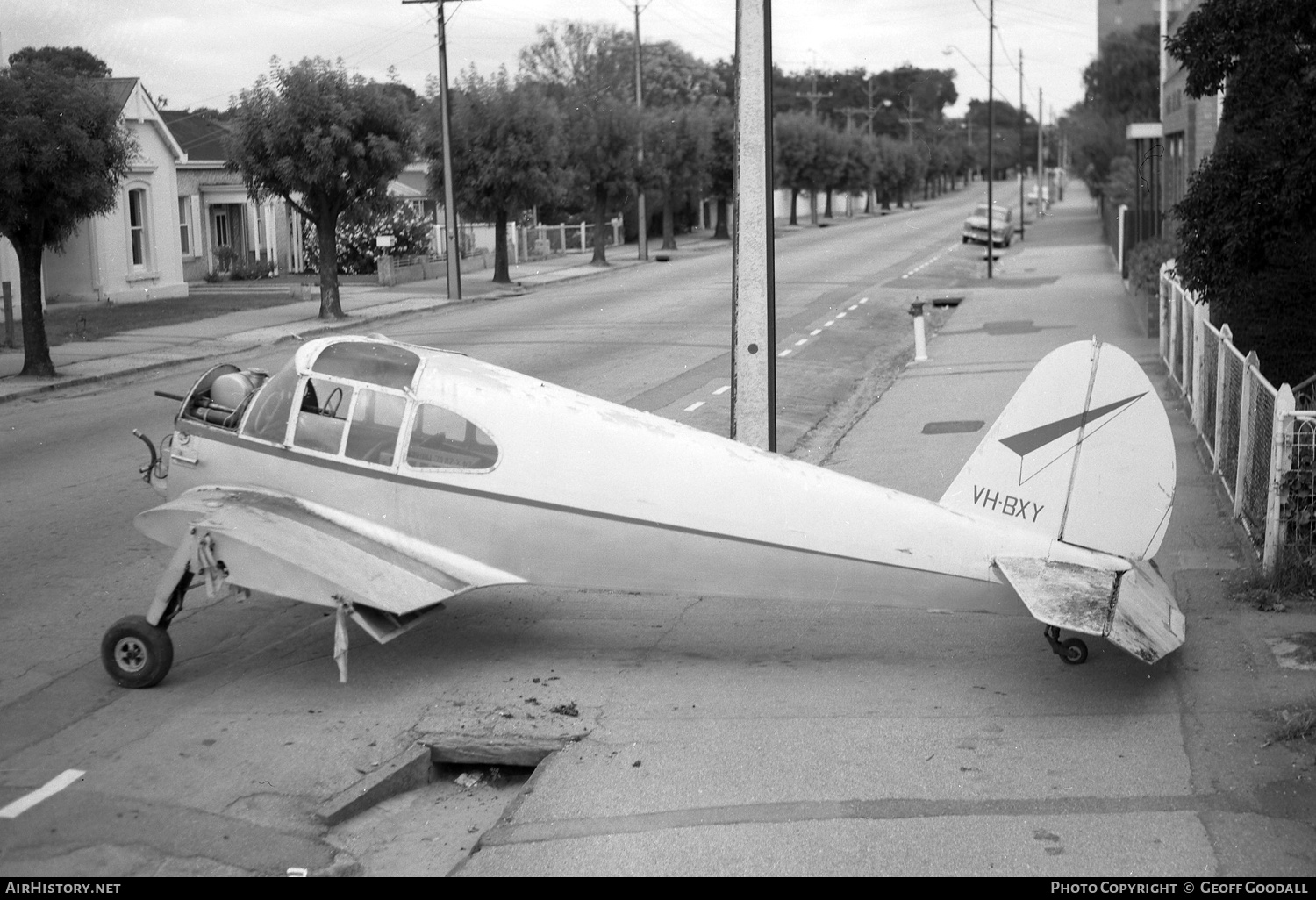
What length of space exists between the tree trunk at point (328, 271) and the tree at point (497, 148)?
9.89 metres

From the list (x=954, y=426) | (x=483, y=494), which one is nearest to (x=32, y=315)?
(x=954, y=426)

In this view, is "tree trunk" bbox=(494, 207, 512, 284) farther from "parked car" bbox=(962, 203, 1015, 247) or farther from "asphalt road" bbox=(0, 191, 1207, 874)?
"asphalt road" bbox=(0, 191, 1207, 874)

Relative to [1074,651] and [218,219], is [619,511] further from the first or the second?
[218,219]

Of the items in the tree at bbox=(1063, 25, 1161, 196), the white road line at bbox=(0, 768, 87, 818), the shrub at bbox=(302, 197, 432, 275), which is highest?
the tree at bbox=(1063, 25, 1161, 196)

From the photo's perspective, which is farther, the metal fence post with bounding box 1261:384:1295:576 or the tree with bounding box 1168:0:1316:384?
the tree with bounding box 1168:0:1316:384

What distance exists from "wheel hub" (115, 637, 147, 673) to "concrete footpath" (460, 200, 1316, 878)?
2780 millimetres

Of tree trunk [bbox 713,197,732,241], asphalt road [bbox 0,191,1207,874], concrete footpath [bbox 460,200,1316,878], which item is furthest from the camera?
tree trunk [bbox 713,197,732,241]

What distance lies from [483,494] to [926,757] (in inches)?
126

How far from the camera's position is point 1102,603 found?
7590 mm

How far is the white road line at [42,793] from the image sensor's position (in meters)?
7.12

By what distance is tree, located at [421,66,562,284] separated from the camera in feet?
147

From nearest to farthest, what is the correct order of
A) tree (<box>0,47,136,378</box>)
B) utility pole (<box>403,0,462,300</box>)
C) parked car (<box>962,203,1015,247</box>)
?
tree (<box>0,47,136,378</box>), utility pole (<box>403,0,462,300</box>), parked car (<box>962,203,1015,247</box>)

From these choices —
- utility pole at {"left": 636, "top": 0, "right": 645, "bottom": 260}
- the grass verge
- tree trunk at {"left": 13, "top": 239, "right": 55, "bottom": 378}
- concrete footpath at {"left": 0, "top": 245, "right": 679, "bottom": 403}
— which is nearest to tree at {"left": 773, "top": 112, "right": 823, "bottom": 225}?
utility pole at {"left": 636, "top": 0, "right": 645, "bottom": 260}

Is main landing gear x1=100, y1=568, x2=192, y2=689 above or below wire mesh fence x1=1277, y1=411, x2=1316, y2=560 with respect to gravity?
below
